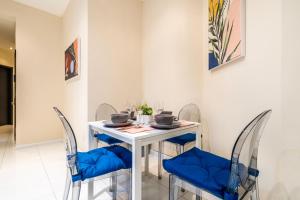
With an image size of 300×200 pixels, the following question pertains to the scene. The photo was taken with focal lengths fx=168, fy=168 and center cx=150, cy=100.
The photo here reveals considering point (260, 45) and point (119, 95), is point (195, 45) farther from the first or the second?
point (119, 95)

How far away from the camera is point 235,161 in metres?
0.86

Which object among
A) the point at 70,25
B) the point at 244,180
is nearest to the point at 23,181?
the point at 244,180

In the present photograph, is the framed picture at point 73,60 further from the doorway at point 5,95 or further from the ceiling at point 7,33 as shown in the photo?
the doorway at point 5,95

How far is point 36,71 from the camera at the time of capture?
12.2 ft

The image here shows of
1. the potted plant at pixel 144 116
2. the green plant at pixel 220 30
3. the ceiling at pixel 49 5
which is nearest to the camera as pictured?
the potted plant at pixel 144 116

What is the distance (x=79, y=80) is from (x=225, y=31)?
2.39m

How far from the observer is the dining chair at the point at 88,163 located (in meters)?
1.20

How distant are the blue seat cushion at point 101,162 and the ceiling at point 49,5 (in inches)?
136

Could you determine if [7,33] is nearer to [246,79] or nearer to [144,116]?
[144,116]

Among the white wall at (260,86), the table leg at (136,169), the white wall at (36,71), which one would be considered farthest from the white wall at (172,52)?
the white wall at (36,71)

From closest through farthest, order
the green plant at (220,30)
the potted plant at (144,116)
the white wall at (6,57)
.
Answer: the potted plant at (144,116), the green plant at (220,30), the white wall at (6,57)

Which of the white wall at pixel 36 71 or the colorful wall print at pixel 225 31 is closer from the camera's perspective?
the colorful wall print at pixel 225 31

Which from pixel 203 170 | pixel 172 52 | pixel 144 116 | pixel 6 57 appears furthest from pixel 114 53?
pixel 6 57

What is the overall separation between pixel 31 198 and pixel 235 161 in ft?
6.66
